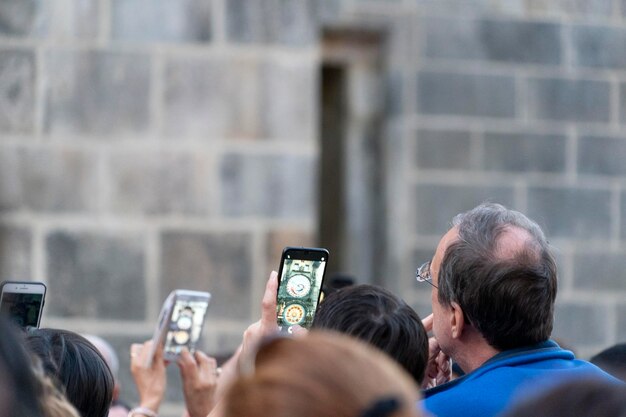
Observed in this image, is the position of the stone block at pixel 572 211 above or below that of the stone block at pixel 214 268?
above

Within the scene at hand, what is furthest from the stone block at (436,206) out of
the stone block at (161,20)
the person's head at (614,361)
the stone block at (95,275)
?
the person's head at (614,361)

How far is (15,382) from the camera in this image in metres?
1.81

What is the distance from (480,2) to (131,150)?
234 centimetres

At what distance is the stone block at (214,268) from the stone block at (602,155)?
7.26 ft

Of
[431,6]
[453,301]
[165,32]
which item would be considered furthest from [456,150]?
[453,301]

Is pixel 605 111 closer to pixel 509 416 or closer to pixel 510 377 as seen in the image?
pixel 510 377

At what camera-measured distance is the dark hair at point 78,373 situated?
2.83 metres

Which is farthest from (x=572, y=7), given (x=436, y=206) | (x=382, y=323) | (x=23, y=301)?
(x=382, y=323)

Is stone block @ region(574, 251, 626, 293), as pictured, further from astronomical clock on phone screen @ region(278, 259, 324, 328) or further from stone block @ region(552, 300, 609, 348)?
astronomical clock on phone screen @ region(278, 259, 324, 328)

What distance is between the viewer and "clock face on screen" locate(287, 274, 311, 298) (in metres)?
3.16

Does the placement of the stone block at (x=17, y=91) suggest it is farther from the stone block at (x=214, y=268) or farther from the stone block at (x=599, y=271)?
the stone block at (x=599, y=271)

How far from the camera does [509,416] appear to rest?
1.73 meters

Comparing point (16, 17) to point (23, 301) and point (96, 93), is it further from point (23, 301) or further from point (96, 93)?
point (23, 301)

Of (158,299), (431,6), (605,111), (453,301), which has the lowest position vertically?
(158,299)
